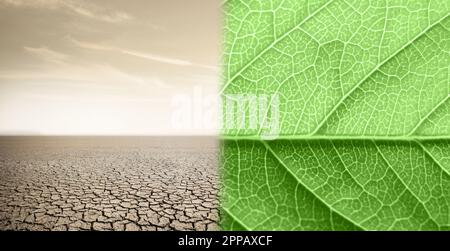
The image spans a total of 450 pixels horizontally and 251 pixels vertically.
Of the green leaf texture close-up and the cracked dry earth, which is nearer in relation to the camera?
the green leaf texture close-up

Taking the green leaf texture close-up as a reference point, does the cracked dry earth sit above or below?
below

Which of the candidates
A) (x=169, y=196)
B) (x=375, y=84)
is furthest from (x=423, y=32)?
(x=169, y=196)

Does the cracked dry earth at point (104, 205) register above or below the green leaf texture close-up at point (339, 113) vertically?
below

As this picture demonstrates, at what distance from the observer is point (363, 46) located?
108cm

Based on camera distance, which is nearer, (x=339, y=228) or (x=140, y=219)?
(x=339, y=228)

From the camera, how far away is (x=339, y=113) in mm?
1090

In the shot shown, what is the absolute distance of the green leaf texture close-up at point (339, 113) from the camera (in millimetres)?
1061

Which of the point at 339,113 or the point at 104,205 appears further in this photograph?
the point at 104,205

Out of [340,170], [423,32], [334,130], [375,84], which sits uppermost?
[423,32]

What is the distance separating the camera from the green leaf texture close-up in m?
1.06

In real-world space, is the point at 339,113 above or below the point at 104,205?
above

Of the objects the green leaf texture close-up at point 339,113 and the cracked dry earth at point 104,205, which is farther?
the cracked dry earth at point 104,205
